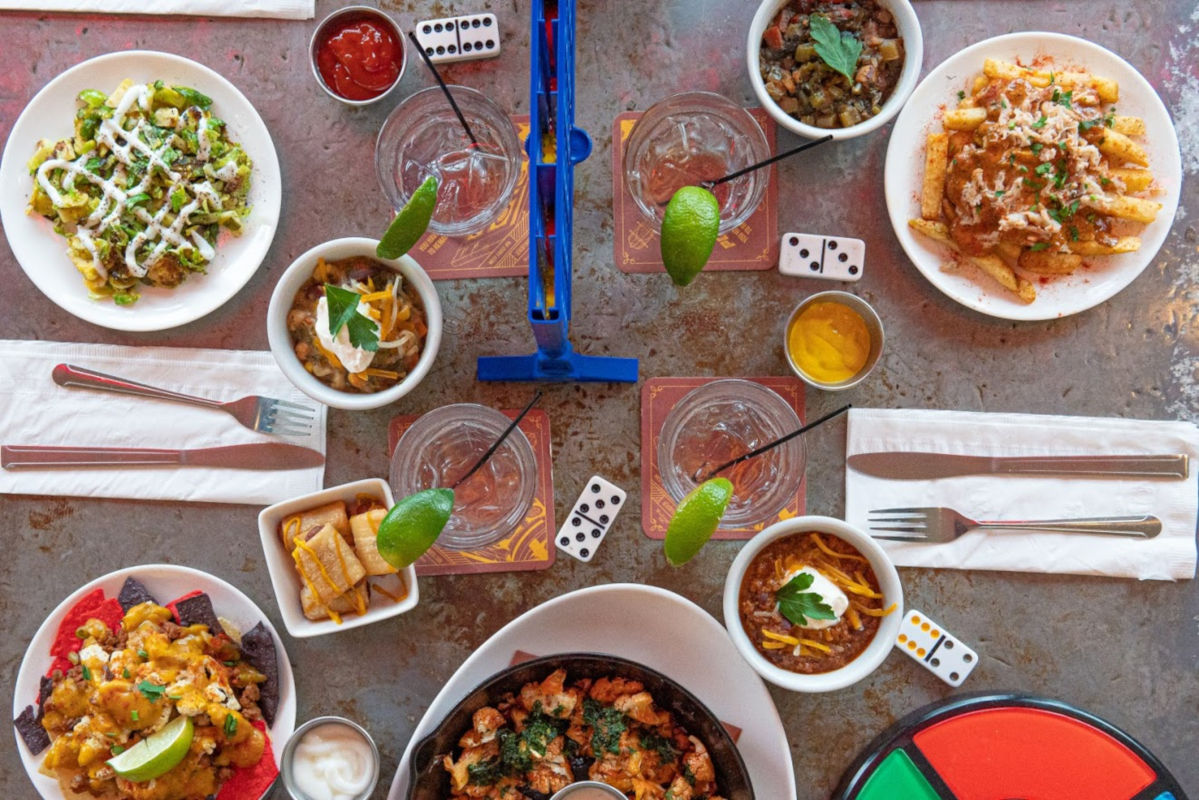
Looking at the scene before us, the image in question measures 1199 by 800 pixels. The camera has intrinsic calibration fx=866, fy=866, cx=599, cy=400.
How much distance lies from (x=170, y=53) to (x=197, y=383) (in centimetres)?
79

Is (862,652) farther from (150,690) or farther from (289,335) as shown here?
(150,690)

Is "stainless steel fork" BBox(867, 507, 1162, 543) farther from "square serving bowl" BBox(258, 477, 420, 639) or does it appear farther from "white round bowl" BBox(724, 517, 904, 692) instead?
"square serving bowl" BBox(258, 477, 420, 639)

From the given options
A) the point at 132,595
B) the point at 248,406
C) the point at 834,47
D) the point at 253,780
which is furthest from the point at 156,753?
the point at 834,47

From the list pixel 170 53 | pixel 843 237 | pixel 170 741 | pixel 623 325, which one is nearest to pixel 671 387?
pixel 623 325

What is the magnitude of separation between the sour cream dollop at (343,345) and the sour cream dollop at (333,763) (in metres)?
0.80

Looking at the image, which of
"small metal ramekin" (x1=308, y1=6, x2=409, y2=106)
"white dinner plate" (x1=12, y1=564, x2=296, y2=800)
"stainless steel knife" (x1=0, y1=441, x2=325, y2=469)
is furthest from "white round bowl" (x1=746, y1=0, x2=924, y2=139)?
"white dinner plate" (x1=12, y1=564, x2=296, y2=800)

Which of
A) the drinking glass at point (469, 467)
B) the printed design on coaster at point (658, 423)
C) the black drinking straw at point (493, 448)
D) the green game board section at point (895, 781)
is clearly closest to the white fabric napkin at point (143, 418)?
the drinking glass at point (469, 467)

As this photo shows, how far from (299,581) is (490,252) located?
0.86m

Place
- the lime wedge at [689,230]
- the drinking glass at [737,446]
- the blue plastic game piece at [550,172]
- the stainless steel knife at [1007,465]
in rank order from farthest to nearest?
the stainless steel knife at [1007,465] < the drinking glass at [737,446] < the lime wedge at [689,230] < the blue plastic game piece at [550,172]

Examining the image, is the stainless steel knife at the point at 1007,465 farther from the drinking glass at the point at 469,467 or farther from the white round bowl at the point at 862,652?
the drinking glass at the point at 469,467

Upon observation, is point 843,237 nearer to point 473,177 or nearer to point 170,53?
point 473,177

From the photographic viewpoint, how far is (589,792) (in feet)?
5.67

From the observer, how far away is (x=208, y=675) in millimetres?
1884

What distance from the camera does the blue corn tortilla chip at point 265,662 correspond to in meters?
1.94
